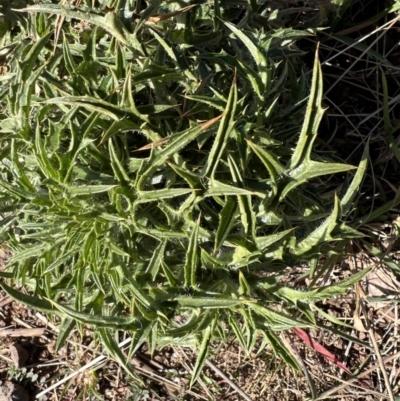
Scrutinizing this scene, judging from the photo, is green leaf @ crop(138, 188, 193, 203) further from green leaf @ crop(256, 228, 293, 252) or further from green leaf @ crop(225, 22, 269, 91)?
green leaf @ crop(225, 22, 269, 91)

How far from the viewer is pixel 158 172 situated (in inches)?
63.3

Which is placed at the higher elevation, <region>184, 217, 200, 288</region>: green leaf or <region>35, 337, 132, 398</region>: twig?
<region>184, 217, 200, 288</region>: green leaf

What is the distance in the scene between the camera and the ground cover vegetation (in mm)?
1422

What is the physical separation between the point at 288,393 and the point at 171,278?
1220 mm

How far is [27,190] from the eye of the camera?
1.54 m

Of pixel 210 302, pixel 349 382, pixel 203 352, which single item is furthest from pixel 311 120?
pixel 349 382

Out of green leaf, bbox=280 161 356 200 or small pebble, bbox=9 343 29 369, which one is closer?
green leaf, bbox=280 161 356 200

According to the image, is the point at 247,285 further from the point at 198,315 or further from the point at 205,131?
the point at 205,131

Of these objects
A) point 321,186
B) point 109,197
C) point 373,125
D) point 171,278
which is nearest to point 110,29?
point 109,197

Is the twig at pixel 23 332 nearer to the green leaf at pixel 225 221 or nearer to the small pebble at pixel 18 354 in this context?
the small pebble at pixel 18 354

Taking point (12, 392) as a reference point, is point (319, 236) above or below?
above

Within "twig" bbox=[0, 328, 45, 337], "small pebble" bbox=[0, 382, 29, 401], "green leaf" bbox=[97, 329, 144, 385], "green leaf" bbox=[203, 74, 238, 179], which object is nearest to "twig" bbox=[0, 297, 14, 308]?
"twig" bbox=[0, 328, 45, 337]

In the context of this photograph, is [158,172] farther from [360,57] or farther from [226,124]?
[360,57]

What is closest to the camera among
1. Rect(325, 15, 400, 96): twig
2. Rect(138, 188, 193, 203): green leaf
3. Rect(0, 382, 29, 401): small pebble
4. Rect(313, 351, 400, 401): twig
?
Rect(138, 188, 193, 203): green leaf
